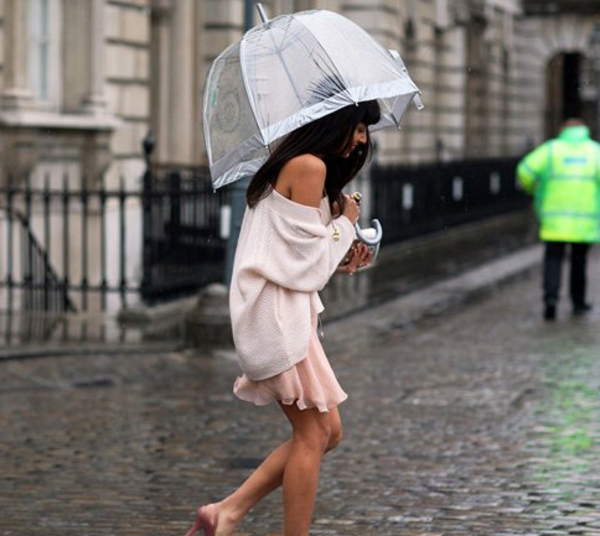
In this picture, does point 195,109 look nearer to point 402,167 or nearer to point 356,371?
point 402,167

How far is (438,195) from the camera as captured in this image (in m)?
26.8

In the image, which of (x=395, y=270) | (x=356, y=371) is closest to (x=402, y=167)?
(x=395, y=270)

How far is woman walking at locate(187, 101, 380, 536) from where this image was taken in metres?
5.96

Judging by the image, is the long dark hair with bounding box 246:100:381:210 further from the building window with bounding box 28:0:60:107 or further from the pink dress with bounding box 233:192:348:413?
the building window with bounding box 28:0:60:107

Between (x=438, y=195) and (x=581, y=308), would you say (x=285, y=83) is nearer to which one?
(x=581, y=308)

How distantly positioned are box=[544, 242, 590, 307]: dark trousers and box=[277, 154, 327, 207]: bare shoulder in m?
9.48

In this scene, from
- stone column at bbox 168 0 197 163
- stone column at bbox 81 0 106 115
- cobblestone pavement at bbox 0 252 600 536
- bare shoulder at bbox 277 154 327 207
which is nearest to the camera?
bare shoulder at bbox 277 154 327 207

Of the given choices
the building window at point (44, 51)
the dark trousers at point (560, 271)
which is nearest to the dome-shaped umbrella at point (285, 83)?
the dark trousers at point (560, 271)

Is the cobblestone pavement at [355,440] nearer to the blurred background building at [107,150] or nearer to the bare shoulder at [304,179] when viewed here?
the bare shoulder at [304,179]

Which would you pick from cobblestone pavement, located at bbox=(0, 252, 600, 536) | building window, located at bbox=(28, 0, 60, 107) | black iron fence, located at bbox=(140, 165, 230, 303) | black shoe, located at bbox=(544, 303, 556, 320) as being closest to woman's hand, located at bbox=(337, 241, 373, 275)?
cobblestone pavement, located at bbox=(0, 252, 600, 536)

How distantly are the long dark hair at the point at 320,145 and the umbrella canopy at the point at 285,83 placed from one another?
1.8 inches

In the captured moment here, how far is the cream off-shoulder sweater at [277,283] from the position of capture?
596cm

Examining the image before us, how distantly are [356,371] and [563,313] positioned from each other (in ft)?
14.2

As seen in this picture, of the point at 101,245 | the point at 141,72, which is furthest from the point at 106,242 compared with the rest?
the point at 141,72
